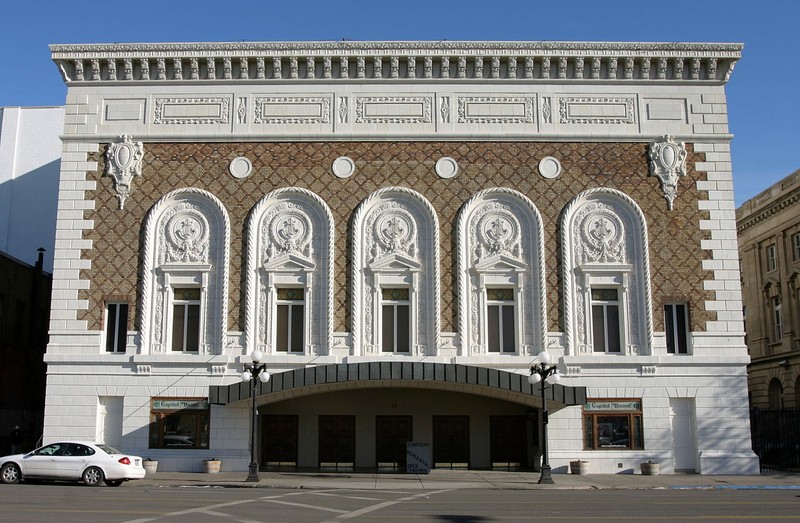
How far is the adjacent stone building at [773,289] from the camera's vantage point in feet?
147

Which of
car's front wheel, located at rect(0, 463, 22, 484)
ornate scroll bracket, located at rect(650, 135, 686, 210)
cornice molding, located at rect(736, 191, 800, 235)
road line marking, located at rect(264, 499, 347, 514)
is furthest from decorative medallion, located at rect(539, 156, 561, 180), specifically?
cornice molding, located at rect(736, 191, 800, 235)

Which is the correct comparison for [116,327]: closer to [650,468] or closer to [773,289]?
[650,468]

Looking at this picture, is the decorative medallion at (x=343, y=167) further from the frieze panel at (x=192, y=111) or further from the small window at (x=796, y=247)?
the small window at (x=796, y=247)

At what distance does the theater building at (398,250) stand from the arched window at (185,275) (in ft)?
0.26

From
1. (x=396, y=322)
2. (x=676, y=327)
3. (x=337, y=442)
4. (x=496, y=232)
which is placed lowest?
(x=337, y=442)

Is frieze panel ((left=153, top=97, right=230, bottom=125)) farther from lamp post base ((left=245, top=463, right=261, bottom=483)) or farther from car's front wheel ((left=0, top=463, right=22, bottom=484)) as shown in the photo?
car's front wheel ((left=0, top=463, right=22, bottom=484))

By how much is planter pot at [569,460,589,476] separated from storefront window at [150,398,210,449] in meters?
12.4

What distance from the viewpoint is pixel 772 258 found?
A: 157 ft

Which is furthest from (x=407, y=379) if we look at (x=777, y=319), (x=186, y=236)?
(x=777, y=319)

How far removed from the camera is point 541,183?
2989 centimetres

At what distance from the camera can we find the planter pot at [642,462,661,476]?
1083 inches

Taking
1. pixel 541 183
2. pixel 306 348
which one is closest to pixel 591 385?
pixel 541 183

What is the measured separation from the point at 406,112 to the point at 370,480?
12970 millimetres

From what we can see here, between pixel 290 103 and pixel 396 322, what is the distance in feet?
28.9
